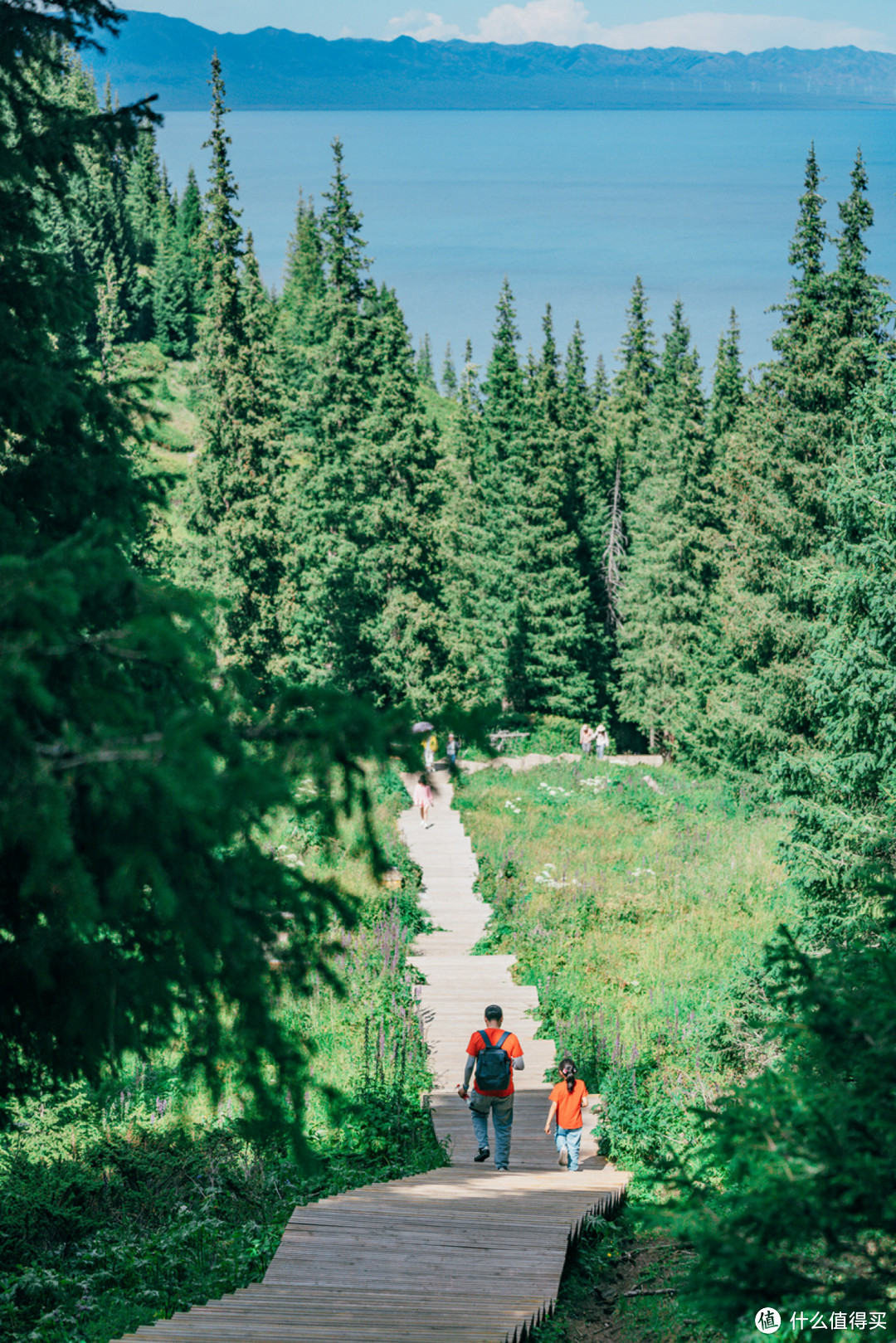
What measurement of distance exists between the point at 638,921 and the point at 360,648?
1848 centimetres

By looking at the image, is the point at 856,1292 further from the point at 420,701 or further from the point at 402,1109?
the point at 420,701

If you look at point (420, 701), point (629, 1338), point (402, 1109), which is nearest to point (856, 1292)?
point (629, 1338)

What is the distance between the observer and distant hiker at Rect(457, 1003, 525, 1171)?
9.33 m

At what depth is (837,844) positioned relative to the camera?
14.7 metres

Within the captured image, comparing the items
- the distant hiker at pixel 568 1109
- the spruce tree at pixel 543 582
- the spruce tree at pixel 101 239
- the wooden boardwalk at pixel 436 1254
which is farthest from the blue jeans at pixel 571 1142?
the spruce tree at pixel 101 239

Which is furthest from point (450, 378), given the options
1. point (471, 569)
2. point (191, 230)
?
point (471, 569)

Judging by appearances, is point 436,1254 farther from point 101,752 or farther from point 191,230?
point 191,230

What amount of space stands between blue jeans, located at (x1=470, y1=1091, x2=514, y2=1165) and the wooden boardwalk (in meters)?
0.24

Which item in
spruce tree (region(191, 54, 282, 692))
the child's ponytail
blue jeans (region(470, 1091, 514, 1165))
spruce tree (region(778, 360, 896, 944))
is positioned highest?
spruce tree (region(191, 54, 282, 692))

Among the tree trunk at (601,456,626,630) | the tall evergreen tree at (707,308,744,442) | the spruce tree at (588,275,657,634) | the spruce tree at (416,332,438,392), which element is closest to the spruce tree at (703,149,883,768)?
the spruce tree at (588,275,657,634)

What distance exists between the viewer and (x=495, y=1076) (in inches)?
366

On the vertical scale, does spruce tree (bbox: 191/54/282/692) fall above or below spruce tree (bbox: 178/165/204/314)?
below

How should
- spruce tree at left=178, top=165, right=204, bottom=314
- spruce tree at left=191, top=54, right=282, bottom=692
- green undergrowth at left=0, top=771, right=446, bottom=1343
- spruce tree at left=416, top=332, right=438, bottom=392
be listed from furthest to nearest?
1. spruce tree at left=416, top=332, right=438, bottom=392
2. spruce tree at left=178, top=165, right=204, bottom=314
3. spruce tree at left=191, top=54, right=282, bottom=692
4. green undergrowth at left=0, top=771, right=446, bottom=1343

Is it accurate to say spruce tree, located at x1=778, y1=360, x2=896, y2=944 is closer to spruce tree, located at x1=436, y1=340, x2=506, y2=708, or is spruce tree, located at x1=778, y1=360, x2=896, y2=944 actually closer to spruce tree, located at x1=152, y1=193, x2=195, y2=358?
spruce tree, located at x1=436, y1=340, x2=506, y2=708
